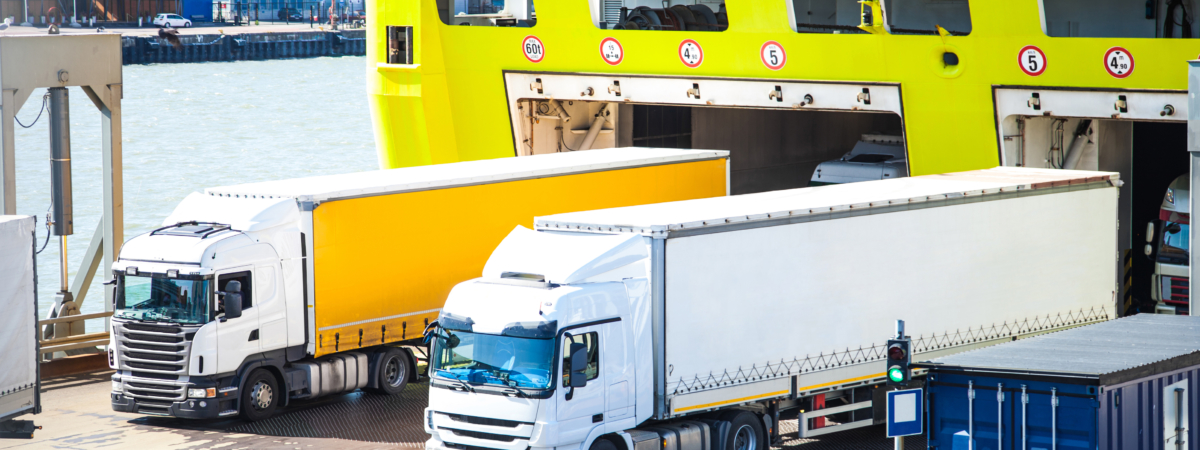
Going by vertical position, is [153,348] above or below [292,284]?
below

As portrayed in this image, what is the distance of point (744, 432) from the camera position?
12.8 metres

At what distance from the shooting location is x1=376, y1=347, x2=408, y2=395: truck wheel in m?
16.5

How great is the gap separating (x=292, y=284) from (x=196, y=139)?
5199 centimetres

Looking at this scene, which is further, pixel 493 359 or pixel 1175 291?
pixel 1175 291

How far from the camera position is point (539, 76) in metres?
24.5

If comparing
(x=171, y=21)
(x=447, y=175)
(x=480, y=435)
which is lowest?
(x=480, y=435)

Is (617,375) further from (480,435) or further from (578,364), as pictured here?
(480,435)

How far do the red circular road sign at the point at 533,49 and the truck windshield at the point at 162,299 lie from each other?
425 inches

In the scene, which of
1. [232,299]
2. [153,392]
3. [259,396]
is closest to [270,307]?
[232,299]

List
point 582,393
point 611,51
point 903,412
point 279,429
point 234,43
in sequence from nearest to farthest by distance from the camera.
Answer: point 903,412 → point 582,393 → point 279,429 → point 611,51 → point 234,43

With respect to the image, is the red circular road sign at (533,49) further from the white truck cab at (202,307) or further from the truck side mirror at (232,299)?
the truck side mirror at (232,299)

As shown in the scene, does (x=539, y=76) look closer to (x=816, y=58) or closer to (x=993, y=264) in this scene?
(x=816, y=58)

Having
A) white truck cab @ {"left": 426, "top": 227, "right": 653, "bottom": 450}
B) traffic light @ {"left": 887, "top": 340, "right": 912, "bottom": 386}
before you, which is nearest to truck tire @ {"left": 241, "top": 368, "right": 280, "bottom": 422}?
white truck cab @ {"left": 426, "top": 227, "right": 653, "bottom": 450}

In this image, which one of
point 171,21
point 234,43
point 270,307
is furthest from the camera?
point 171,21
